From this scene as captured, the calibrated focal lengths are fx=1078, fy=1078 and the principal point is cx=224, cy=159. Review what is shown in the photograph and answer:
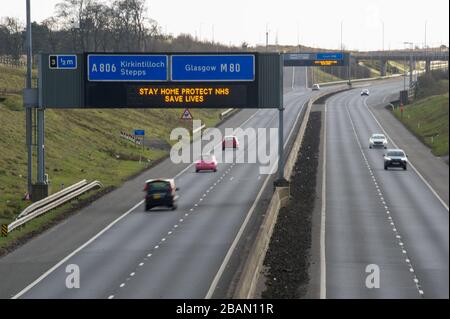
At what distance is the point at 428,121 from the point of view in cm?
11200

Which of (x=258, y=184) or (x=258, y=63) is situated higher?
(x=258, y=63)

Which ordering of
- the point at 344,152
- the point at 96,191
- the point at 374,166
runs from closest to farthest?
1. the point at 96,191
2. the point at 374,166
3. the point at 344,152

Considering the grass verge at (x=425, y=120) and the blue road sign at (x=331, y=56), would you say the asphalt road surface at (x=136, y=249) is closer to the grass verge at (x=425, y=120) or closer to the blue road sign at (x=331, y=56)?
the grass verge at (x=425, y=120)

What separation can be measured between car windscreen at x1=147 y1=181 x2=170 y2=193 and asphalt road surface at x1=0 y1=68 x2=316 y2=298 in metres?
1.09

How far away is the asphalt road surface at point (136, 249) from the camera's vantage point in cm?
3147

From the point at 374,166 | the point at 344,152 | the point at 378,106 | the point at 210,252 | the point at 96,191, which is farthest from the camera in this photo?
the point at 378,106

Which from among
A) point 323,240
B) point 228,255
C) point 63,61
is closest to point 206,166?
point 63,61


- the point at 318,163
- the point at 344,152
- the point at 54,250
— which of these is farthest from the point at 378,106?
the point at 54,250

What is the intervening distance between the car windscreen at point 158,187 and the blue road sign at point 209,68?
5.82m

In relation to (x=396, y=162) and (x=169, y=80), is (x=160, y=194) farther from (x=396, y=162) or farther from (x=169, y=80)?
(x=396, y=162)

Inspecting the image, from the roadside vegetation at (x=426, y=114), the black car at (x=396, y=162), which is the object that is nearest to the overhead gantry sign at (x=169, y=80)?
the black car at (x=396, y=162)

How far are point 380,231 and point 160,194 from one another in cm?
1300
